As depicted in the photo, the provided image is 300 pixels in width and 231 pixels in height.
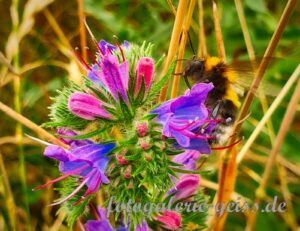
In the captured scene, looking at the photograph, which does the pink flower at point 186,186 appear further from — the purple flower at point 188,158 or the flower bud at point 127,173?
the flower bud at point 127,173

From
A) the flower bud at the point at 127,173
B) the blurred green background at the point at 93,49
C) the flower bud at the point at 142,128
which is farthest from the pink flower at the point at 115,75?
the blurred green background at the point at 93,49

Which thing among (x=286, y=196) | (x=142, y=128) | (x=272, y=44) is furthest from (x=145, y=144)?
(x=286, y=196)

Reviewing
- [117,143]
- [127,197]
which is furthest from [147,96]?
[127,197]

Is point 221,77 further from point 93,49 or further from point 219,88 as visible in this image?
point 93,49

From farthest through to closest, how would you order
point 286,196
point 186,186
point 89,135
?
point 286,196
point 186,186
point 89,135

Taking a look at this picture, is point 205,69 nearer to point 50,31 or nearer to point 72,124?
point 72,124

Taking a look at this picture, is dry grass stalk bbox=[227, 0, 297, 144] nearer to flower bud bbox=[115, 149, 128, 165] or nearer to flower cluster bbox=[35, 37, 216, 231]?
flower cluster bbox=[35, 37, 216, 231]
